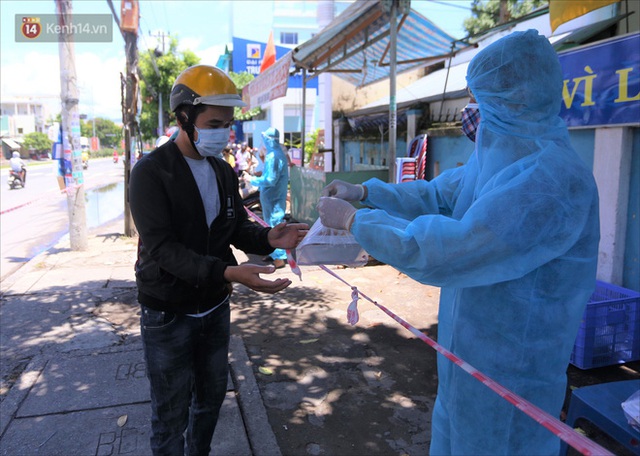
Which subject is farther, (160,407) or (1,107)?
(1,107)

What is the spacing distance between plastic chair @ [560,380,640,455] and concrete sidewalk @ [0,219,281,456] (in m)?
1.65

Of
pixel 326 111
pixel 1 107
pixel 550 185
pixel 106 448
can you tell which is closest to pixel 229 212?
pixel 550 185

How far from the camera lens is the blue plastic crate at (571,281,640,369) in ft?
12.1

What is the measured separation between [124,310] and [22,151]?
188 feet

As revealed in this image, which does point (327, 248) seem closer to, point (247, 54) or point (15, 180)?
point (15, 180)

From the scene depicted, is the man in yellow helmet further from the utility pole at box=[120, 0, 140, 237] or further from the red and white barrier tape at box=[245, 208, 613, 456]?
the utility pole at box=[120, 0, 140, 237]

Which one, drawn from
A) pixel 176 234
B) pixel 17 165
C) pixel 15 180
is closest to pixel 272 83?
pixel 176 234

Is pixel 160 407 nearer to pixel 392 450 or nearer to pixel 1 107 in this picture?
pixel 392 450

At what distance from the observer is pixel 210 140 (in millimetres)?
2088

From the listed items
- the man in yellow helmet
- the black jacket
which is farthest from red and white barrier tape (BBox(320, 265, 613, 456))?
the black jacket

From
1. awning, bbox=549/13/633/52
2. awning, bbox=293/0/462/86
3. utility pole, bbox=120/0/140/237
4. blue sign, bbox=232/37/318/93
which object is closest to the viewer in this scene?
awning, bbox=549/13/633/52

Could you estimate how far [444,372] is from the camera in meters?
1.79

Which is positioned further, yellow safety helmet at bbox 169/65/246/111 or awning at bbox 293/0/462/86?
awning at bbox 293/0/462/86

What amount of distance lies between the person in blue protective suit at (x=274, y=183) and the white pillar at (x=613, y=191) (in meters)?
4.13
